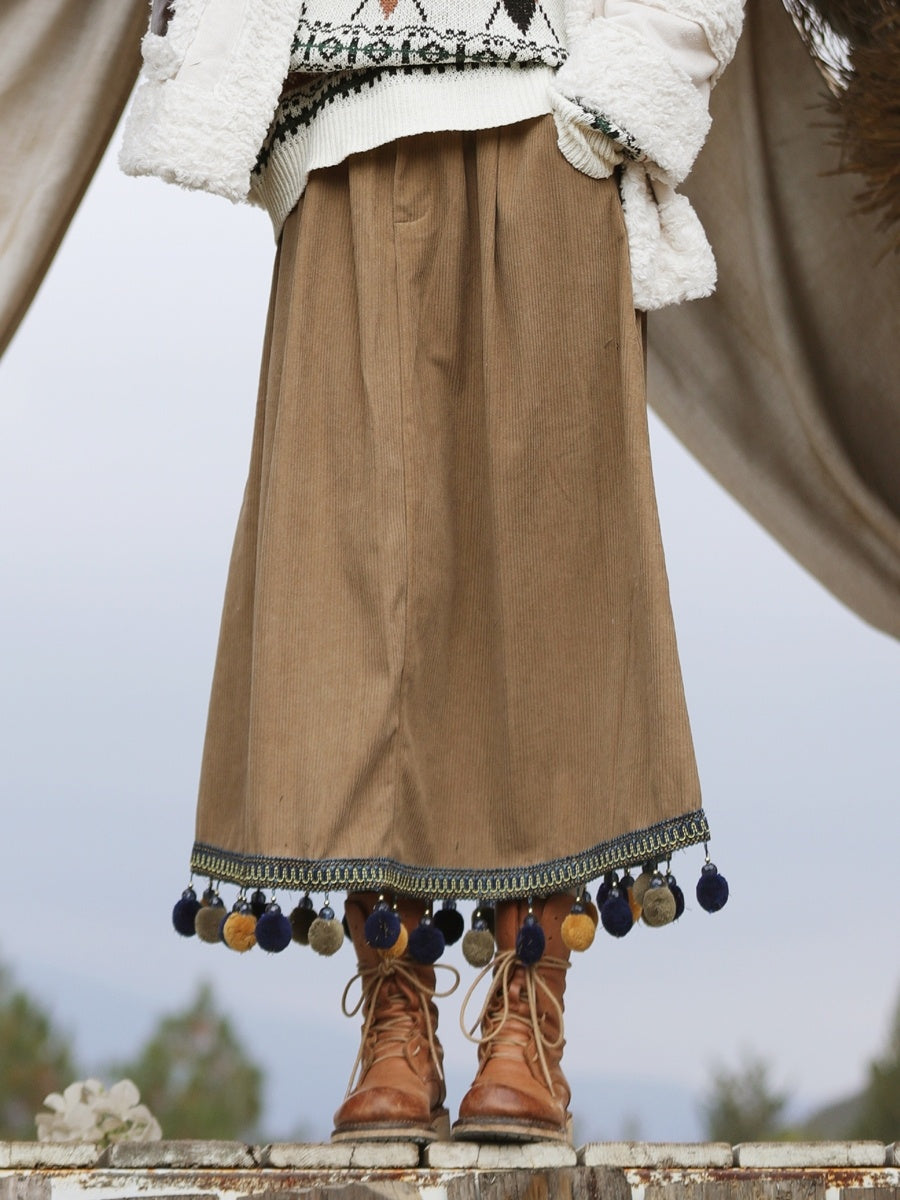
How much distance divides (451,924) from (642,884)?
17 cm

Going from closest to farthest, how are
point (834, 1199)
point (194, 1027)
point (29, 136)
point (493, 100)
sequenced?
point (834, 1199), point (493, 100), point (29, 136), point (194, 1027)

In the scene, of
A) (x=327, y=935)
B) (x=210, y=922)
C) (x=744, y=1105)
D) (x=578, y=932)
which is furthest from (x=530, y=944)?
(x=744, y=1105)

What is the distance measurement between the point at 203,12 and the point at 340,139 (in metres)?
0.14

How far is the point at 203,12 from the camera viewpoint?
112 cm

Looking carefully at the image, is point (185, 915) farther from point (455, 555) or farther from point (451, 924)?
point (455, 555)

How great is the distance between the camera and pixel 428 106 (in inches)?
44.4

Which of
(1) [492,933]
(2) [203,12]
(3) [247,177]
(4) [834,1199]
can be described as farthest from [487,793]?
(2) [203,12]

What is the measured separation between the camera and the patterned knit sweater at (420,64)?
44.2 inches

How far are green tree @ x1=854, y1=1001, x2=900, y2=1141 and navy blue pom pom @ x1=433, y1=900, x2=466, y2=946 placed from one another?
46.4 inches

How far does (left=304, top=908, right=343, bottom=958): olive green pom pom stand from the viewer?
105 centimetres

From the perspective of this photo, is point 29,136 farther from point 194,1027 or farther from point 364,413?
point 194,1027

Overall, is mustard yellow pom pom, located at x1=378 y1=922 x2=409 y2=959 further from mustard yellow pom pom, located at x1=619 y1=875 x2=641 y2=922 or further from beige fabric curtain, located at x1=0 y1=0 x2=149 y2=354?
beige fabric curtain, located at x1=0 y1=0 x2=149 y2=354

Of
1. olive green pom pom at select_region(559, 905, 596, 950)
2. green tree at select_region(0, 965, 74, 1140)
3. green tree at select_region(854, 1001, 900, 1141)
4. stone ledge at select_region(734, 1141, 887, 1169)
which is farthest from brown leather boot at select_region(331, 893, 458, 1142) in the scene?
green tree at select_region(854, 1001, 900, 1141)

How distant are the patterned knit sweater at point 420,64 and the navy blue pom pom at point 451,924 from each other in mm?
585
